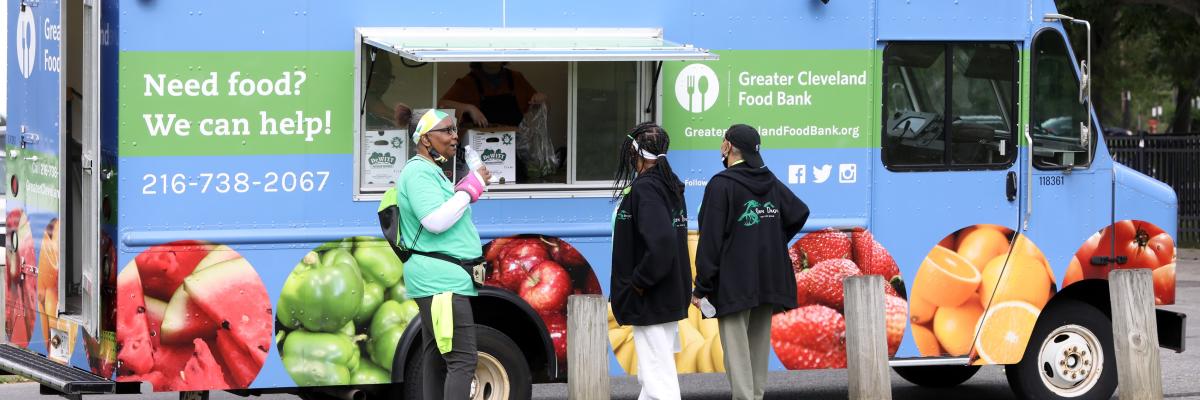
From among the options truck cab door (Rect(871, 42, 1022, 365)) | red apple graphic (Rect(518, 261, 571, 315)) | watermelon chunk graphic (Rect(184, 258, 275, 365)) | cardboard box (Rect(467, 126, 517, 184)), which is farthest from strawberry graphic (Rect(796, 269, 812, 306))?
watermelon chunk graphic (Rect(184, 258, 275, 365))

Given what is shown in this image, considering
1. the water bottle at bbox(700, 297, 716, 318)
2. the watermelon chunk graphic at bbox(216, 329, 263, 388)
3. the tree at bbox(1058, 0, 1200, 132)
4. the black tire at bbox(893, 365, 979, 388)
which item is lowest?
the black tire at bbox(893, 365, 979, 388)

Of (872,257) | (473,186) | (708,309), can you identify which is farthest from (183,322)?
(872,257)

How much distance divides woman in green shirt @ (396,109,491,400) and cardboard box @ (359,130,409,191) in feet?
2.28

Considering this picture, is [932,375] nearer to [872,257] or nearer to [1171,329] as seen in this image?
[1171,329]

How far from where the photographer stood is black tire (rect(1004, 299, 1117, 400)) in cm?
864

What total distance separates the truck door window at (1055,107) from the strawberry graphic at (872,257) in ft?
3.28

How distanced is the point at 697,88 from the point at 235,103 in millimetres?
2246

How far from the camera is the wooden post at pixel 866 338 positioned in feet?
25.2

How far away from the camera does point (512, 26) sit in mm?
7664

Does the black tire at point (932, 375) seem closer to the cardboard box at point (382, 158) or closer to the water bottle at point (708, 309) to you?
the water bottle at point (708, 309)

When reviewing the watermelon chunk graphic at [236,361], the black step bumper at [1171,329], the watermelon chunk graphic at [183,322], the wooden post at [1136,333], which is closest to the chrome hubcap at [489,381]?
the watermelon chunk graphic at [236,361]

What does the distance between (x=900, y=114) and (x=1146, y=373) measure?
5.93 ft

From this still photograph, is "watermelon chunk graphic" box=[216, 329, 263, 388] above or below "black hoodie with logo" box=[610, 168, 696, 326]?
below

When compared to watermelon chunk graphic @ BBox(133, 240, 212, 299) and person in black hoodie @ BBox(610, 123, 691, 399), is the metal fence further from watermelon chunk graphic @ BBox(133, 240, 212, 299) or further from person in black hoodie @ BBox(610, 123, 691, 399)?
watermelon chunk graphic @ BBox(133, 240, 212, 299)
